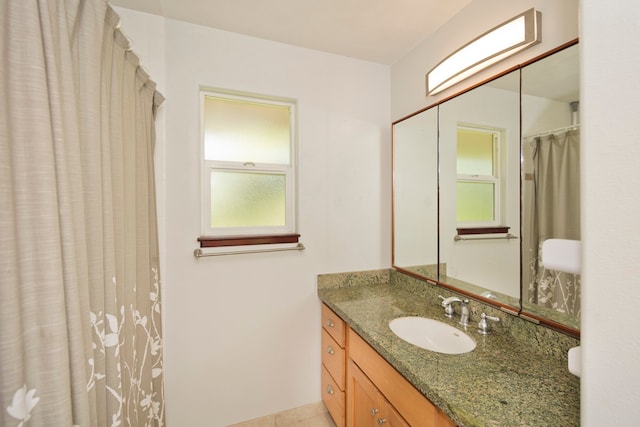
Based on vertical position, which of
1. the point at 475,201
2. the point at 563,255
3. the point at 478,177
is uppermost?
the point at 478,177

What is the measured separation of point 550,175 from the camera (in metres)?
1.05

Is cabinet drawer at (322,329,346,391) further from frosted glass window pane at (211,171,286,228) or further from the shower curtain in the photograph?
the shower curtain

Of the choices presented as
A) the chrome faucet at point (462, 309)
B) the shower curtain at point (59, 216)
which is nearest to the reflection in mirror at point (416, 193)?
the chrome faucet at point (462, 309)

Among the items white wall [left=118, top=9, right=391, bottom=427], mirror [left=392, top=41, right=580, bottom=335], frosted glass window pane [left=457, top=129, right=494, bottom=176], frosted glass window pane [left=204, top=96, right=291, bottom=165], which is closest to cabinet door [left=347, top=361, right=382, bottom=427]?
white wall [left=118, top=9, right=391, bottom=427]

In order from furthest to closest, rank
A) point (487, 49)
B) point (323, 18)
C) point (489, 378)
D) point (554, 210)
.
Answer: point (323, 18)
point (487, 49)
point (554, 210)
point (489, 378)

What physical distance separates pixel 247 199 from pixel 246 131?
46cm

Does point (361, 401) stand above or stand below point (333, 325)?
below

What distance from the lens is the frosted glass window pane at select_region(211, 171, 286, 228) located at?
1729 millimetres

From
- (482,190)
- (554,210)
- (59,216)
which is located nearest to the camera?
(59,216)

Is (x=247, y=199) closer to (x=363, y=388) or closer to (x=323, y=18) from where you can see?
(x=323, y=18)

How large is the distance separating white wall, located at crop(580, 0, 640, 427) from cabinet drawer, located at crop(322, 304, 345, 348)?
3.87 feet

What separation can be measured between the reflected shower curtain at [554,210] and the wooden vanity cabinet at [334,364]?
0.97 m

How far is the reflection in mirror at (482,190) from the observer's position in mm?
1193

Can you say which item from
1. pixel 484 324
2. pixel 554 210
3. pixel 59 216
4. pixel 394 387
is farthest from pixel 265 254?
pixel 554 210
